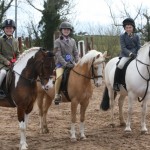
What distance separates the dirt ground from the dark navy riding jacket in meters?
1.75

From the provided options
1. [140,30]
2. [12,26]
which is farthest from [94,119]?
[140,30]

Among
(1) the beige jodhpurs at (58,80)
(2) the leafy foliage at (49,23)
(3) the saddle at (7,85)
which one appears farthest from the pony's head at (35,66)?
(2) the leafy foliage at (49,23)

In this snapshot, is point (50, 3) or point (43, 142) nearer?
point (43, 142)

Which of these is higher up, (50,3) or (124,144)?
(50,3)

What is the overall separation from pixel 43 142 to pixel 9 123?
7.02 ft

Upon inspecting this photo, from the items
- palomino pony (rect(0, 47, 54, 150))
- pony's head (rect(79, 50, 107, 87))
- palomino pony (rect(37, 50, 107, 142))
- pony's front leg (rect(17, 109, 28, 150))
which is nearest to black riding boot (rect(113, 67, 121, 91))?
palomino pony (rect(37, 50, 107, 142))

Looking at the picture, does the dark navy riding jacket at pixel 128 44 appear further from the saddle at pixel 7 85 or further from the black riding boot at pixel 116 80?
the saddle at pixel 7 85

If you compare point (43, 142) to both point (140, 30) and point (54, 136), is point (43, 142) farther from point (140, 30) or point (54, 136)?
point (140, 30)

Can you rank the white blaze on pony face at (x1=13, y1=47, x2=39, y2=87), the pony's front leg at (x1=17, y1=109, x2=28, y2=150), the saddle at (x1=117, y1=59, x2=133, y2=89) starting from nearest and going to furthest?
the pony's front leg at (x1=17, y1=109, x2=28, y2=150), the white blaze on pony face at (x1=13, y1=47, x2=39, y2=87), the saddle at (x1=117, y1=59, x2=133, y2=89)

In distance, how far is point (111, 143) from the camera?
256 inches

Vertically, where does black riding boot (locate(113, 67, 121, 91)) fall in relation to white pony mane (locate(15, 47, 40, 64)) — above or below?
below

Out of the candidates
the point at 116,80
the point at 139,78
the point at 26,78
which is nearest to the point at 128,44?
the point at 116,80

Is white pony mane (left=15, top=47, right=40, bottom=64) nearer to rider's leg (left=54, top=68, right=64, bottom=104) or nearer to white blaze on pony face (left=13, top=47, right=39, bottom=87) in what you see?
white blaze on pony face (left=13, top=47, right=39, bottom=87)

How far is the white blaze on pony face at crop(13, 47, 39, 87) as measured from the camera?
19.9ft
